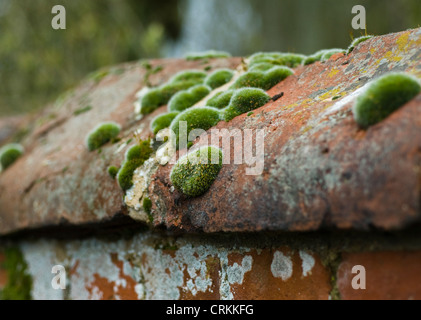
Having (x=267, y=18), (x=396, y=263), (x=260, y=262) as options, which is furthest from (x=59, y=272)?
(x=267, y=18)

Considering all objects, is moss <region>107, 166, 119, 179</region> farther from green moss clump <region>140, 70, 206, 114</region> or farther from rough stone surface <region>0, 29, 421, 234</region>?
green moss clump <region>140, 70, 206, 114</region>

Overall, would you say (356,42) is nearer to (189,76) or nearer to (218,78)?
(218,78)

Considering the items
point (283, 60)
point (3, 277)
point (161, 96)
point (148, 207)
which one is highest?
point (283, 60)

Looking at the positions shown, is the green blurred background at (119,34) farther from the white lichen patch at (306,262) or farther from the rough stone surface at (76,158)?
the white lichen patch at (306,262)

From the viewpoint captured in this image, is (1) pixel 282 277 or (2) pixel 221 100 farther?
(2) pixel 221 100

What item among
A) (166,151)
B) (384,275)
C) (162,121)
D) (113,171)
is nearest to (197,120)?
(166,151)

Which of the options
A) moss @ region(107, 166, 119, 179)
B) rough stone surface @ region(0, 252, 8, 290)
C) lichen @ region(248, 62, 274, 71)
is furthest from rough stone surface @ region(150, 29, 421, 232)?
rough stone surface @ region(0, 252, 8, 290)

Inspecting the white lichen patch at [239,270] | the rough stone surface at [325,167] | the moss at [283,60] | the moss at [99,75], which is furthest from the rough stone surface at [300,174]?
the moss at [99,75]
